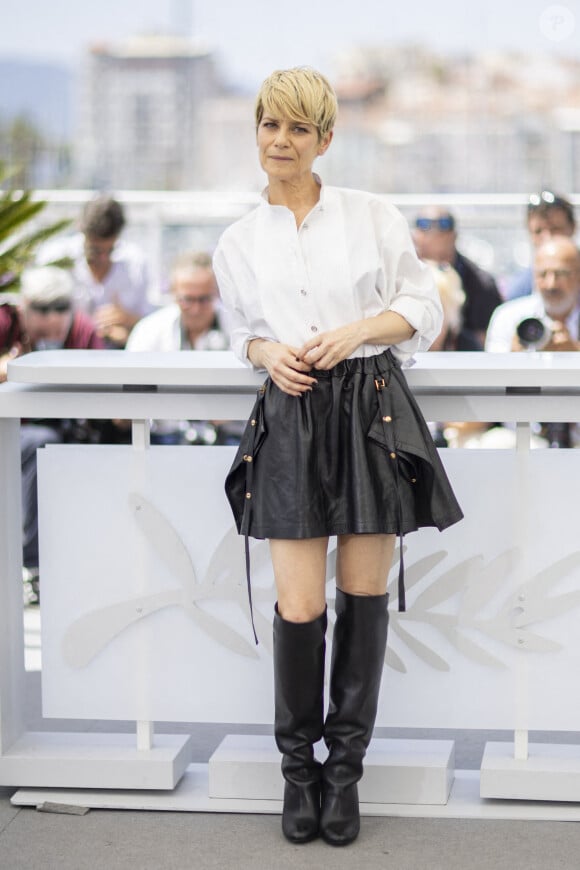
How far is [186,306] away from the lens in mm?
4875

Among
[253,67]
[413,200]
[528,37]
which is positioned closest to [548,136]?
[528,37]

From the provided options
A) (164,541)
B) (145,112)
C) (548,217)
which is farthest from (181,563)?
(145,112)

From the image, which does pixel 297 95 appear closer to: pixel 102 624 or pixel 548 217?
pixel 102 624

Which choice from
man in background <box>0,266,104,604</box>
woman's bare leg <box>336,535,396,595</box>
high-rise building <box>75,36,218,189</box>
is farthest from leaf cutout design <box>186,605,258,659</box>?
high-rise building <box>75,36,218,189</box>

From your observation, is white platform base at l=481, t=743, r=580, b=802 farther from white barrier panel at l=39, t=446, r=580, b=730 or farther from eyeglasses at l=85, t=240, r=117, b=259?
eyeglasses at l=85, t=240, r=117, b=259

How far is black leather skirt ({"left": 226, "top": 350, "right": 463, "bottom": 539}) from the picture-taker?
2297 millimetres

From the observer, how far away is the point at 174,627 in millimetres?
2645

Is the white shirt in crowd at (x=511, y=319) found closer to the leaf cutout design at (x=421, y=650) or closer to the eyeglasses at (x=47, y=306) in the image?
the eyeglasses at (x=47, y=306)

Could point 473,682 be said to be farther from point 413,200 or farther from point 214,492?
point 413,200

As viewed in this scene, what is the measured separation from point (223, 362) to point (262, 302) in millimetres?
267

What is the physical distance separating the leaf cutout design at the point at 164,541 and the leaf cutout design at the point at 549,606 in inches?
25.9

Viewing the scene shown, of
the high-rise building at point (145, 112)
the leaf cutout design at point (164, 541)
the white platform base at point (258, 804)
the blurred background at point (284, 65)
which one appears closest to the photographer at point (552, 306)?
the white platform base at point (258, 804)

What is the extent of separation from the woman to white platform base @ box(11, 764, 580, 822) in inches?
7.3

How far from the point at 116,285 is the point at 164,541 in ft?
10.7
